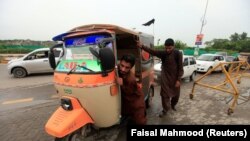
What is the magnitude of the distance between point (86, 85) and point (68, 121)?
0.61 m

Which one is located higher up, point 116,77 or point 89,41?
point 89,41

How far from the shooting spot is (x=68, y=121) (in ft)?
9.38

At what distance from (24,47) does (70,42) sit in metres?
28.7

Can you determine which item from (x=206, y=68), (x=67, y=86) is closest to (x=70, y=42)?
(x=67, y=86)

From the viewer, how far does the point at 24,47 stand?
2848cm

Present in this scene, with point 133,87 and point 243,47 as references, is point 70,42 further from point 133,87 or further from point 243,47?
point 243,47

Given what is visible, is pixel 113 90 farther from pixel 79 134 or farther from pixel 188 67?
pixel 188 67

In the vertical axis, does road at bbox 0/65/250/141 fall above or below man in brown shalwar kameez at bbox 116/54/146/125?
below

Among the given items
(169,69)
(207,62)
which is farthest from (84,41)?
(207,62)

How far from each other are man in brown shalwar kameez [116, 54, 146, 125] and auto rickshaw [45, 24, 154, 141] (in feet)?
0.48

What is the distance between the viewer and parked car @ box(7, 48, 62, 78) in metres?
11.5

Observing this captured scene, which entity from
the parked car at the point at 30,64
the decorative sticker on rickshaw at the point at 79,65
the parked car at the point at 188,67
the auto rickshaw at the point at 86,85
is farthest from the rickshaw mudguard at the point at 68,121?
the parked car at the point at 30,64

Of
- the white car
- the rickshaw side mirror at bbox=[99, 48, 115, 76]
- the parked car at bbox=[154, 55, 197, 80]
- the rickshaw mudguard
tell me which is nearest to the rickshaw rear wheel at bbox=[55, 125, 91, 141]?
the rickshaw mudguard

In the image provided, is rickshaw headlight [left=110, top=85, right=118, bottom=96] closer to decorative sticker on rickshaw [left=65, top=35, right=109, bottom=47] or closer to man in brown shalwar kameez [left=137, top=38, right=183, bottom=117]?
decorative sticker on rickshaw [left=65, top=35, right=109, bottom=47]
